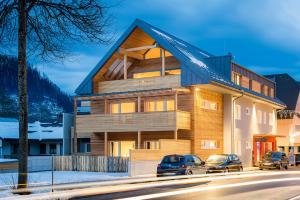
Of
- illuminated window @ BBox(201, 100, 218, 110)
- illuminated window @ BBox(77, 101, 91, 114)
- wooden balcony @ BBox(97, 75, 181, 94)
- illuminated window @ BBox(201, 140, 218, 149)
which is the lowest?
illuminated window @ BBox(201, 140, 218, 149)

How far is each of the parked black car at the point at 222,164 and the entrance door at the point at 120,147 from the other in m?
Result: 11.0

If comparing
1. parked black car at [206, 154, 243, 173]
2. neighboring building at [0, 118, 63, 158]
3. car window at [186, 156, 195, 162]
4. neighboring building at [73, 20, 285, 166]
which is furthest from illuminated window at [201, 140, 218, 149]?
neighboring building at [0, 118, 63, 158]

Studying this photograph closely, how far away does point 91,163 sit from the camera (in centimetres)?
3447

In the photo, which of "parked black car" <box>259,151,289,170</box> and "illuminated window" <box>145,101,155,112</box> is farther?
"parked black car" <box>259,151,289,170</box>

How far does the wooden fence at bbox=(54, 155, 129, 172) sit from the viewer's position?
1300 inches

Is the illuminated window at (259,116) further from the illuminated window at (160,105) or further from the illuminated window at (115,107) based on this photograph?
the illuminated window at (115,107)

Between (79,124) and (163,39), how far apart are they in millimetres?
9489

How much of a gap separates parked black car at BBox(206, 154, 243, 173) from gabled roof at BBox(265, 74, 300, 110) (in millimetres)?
36044

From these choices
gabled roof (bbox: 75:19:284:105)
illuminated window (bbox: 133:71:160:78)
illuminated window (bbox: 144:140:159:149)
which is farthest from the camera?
illuminated window (bbox: 133:71:160:78)

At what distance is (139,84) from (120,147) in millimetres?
5688

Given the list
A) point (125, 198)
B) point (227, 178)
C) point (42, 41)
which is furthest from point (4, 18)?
point (227, 178)

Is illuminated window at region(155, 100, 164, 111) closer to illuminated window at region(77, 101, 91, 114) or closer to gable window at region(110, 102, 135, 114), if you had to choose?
gable window at region(110, 102, 135, 114)

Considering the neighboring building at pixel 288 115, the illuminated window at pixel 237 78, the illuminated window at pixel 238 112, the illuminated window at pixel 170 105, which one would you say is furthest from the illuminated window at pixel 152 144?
the neighboring building at pixel 288 115

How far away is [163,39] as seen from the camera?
3678cm
